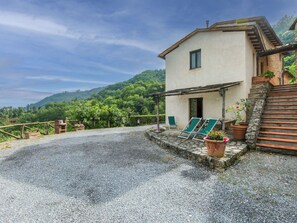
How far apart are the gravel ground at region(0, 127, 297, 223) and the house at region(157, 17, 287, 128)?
4.20 meters

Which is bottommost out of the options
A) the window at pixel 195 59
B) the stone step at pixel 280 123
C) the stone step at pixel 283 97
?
the stone step at pixel 280 123

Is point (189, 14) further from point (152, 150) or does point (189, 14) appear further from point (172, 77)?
point (152, 150)

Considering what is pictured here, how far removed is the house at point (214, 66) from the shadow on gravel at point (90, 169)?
4.57m

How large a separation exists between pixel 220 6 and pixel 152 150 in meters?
16.1

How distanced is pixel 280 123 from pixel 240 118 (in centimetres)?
171

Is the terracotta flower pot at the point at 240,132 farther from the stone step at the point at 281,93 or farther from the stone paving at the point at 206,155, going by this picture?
the stone step at the point at 281,93

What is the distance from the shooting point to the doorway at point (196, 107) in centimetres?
1085

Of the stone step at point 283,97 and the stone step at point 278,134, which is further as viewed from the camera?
the stone step at point 283,97

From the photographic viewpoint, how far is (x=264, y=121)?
755 cm

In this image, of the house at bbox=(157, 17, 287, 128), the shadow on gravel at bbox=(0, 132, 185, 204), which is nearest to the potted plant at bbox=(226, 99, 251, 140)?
the house at bbox=(157, 17, 287, 128)

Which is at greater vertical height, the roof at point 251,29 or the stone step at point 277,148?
the roof at point 251,29

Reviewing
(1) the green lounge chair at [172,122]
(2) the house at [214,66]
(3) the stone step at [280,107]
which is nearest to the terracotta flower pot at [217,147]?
(2) the house at [214,66]

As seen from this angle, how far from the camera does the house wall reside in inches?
361

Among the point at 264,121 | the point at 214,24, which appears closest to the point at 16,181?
the point at 264,121
